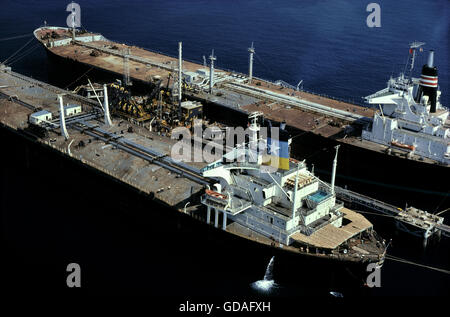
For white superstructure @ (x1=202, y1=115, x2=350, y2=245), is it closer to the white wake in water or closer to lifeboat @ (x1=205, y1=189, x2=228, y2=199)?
lifeboat @ (x1=205, y1=189, x2=228, y2=199)

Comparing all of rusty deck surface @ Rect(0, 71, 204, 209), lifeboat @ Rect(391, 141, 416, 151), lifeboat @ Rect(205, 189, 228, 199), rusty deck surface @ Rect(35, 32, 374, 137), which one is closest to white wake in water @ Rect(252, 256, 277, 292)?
lifeboat @ Rect(205, 189, 228, 199)

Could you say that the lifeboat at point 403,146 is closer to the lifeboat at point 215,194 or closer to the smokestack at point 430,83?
the smokestack at point 430,83

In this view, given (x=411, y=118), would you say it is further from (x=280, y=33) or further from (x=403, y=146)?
(x=280, y=33)

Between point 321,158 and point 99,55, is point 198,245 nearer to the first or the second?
point 321,158

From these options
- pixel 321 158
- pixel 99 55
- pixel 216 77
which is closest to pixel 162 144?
pixel 321 158

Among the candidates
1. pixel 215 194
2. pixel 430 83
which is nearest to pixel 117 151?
pixel 215 194

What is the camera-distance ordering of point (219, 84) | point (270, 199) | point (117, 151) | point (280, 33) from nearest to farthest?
point (270, 199), point (117, 151), point (219, 84), point (280, 33)

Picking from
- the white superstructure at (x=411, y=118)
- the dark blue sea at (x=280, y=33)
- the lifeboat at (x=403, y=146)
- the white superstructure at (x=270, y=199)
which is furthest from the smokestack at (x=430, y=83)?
the white superstructure at (x=270, y=199)
